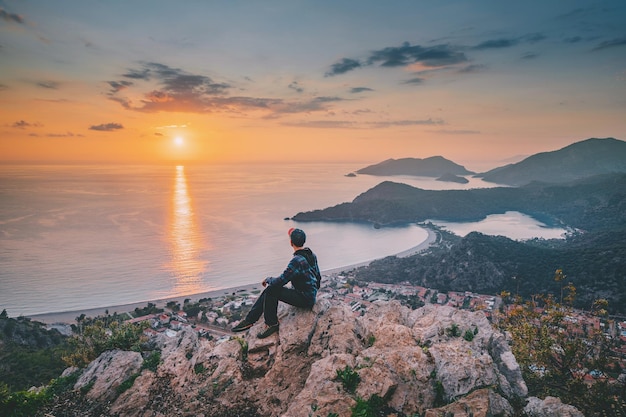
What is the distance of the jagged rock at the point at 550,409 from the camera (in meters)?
5.16

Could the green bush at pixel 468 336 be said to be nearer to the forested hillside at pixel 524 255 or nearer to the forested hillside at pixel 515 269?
the forested hillside at pixel 524 255

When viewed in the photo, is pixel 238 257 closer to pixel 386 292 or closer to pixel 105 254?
pixel 105 254

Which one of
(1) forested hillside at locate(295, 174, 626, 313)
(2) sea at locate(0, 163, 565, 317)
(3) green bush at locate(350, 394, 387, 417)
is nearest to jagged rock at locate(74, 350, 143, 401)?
(3) green bush at locate(350, 394, 387, 417)

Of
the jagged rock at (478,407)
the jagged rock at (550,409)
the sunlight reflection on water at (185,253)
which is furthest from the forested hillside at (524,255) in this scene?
the jagged rock at (478,407)

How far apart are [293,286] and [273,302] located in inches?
22.7

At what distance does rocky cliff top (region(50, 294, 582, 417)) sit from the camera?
17.4 ft

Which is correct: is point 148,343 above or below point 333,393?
below

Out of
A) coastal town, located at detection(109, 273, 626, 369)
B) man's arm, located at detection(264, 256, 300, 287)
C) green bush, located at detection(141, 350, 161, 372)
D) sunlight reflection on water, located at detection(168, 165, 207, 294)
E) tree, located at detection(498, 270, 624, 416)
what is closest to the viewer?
man's arm, located at detection(264, 256, 300, 287)

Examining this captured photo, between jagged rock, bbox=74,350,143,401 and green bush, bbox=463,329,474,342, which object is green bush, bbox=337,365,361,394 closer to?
green bush, bbox=463,329,474,342

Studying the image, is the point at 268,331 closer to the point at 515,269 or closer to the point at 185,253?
the point at 515,269

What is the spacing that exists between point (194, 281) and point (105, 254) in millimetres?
22370

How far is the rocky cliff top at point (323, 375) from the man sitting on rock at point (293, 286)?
1.39 ft

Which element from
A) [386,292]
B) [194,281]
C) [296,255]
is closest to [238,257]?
[194,281]

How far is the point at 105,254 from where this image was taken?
61875 millimetres
